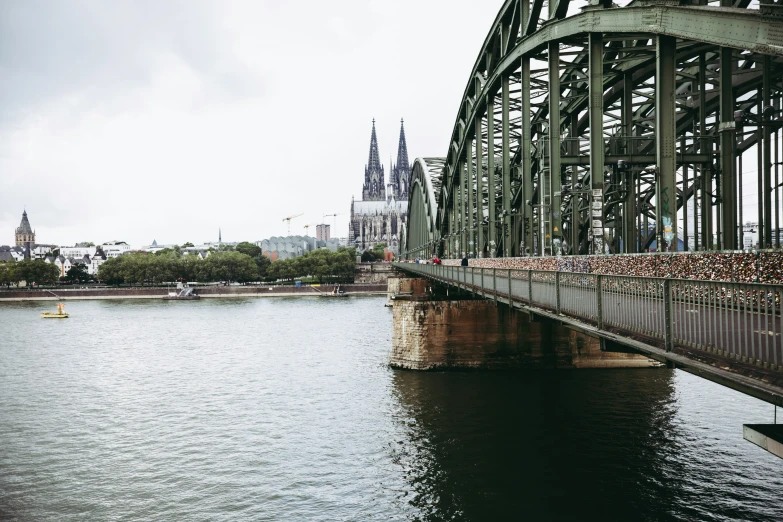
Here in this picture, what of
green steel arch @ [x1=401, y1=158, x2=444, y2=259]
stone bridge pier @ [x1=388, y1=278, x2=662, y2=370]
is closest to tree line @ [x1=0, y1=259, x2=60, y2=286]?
green steel arch @ [x1=401, y1=158, x2=444, y2=259]

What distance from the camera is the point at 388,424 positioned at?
23.1 meters

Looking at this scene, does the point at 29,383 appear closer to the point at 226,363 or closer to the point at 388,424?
the point at 226,363

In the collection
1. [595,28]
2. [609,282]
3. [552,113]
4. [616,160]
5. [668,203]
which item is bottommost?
[609,282]

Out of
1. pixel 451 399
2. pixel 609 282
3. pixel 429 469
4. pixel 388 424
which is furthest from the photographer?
pixel 451 399

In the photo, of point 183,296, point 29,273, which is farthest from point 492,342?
point 29,273

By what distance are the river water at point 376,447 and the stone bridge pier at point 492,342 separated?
88 cm

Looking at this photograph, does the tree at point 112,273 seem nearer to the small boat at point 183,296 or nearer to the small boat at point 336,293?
the small boat at point 183,296

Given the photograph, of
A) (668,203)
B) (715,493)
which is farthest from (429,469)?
(668,203)

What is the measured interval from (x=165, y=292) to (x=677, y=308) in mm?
125403

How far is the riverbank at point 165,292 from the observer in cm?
12138

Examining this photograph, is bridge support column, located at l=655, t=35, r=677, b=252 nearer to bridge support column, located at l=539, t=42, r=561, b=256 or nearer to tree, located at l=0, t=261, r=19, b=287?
bridge support column, located at l=539, t=42, r=561, b=256

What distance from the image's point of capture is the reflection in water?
605 inches

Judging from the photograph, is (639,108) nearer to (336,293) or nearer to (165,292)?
(336,293)

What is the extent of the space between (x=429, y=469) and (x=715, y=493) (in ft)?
21.8
